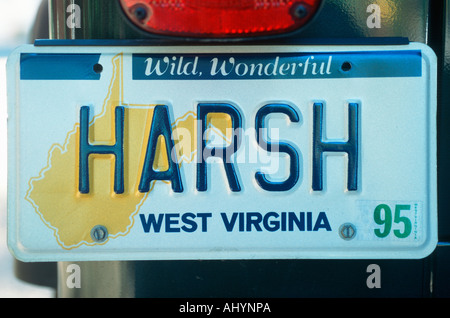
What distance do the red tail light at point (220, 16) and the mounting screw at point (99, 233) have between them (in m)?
0.42

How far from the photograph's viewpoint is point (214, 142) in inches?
44.4

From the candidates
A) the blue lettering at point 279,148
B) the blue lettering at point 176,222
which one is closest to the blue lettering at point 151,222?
the blue lettering at point 176,222

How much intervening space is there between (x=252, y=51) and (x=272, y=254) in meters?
0.43

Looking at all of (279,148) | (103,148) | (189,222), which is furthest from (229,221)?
(103,148)

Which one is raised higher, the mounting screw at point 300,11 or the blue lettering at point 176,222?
the mounting screw at point 300,11

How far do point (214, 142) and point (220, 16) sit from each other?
25 centimetres

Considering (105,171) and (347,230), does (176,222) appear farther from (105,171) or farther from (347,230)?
(347,230)

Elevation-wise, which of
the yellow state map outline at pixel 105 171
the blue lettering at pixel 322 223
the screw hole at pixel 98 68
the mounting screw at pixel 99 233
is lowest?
the mounting screw at pixel 99 233

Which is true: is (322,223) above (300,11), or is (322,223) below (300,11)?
below

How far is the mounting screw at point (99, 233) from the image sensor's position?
115 centimetres

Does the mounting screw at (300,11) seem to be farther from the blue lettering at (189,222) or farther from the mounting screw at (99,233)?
the mounting screw at (99,233)

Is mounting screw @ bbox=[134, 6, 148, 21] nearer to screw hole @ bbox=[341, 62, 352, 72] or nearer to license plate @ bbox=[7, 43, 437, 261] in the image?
license plate @ bbox=[7, 43, 437, 261]

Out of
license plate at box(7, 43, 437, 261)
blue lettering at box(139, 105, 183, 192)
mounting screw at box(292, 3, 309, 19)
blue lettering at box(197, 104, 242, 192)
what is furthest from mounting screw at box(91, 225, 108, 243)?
mounting screw at box(292, 3, 309, 19)

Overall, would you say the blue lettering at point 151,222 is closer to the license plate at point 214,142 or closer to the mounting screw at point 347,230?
the license plate at point 214,142
